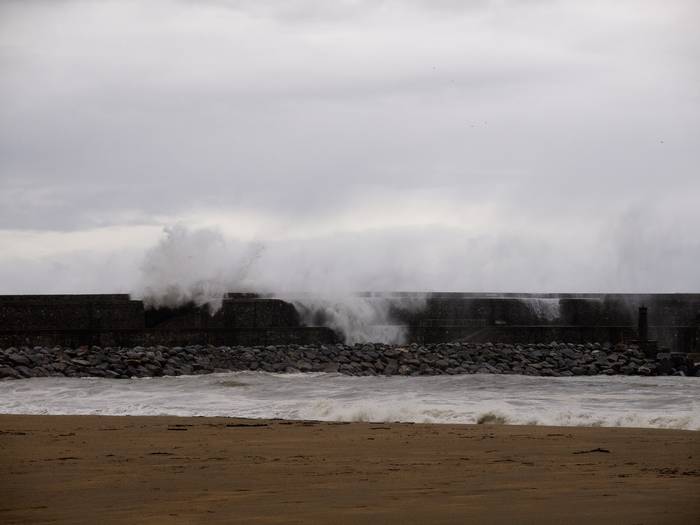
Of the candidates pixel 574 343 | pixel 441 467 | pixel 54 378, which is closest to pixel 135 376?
pixel 54 378

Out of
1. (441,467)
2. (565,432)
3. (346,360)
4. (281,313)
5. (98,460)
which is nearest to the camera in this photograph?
(441,467)

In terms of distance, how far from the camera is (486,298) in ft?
69.8

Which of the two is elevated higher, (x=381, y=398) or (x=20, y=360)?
(x=20, y=360)

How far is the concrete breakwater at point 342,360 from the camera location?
16031 mm

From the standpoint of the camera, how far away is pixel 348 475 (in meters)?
5.63

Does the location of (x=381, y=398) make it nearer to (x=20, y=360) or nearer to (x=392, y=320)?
(x=20, y=360)

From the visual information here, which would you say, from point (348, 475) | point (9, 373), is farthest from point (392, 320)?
point (348, 475)

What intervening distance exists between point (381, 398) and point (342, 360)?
5.74 m

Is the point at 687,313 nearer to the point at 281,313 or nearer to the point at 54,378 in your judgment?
the point at 281,313

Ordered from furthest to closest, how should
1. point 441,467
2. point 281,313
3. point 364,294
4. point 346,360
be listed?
1. point 364,294
2. point 281,313
3. point 346,360
4. point 441,467

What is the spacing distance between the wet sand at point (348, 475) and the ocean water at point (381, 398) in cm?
97

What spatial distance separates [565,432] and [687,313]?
15129 mm

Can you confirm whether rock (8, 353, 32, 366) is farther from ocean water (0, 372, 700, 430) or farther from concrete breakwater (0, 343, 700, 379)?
ocean water (0, 372, 700, 430)

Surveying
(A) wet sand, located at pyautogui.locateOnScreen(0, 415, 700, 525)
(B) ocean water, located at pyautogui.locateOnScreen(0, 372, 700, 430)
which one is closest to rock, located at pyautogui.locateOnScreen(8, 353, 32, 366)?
(B) ocean water, located at pyautogui.locateOnScreen(0, 372, 700, 430)
